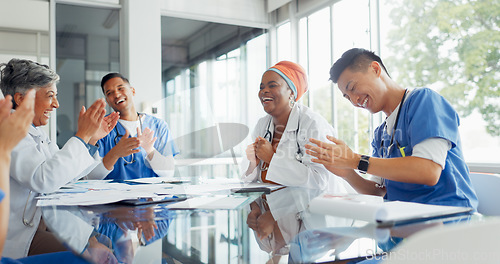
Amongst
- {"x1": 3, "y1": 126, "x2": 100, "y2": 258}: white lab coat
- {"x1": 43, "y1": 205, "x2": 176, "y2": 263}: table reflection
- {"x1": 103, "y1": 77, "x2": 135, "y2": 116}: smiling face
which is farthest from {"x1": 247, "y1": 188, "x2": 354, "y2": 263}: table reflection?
{"x1": 103, "y1": 77, "x2": 135, "y2": 116}: smiling face

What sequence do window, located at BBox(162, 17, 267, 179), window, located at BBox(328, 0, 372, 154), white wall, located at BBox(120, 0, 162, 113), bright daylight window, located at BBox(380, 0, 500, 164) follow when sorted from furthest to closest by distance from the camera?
window, located at BBox(162, 17, 267, 179)
white wall, located at BBox(120, 0, 162, 113)
window, located at BBox(328, 0, 372, 154)
bright daylight window, located at BBox(380, 0, 500, 164)

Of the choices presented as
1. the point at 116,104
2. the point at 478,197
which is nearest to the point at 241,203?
the point at 478,197

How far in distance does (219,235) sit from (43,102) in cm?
126

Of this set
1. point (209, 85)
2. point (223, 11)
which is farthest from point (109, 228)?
point (223, 11)

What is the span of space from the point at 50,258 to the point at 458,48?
4414mm

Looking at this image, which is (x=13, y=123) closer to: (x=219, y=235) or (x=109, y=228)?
(x=109, y=228)

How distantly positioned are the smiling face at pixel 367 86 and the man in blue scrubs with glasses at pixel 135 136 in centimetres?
131

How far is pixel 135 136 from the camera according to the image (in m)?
2.62

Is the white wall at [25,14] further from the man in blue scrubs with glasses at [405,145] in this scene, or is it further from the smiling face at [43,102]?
the man in blue scrubs with glasses at [405,145]

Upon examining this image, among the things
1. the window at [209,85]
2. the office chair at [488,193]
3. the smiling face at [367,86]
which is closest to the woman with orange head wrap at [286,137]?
the smiling face at [367,86]

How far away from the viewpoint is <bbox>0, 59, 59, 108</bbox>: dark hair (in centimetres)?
158

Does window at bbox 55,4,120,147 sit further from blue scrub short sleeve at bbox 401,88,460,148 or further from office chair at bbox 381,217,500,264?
office chair at bbox 381,217,500,264

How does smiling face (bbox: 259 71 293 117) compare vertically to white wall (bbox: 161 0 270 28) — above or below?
below

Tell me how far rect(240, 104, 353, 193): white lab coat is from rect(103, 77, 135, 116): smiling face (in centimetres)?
99
